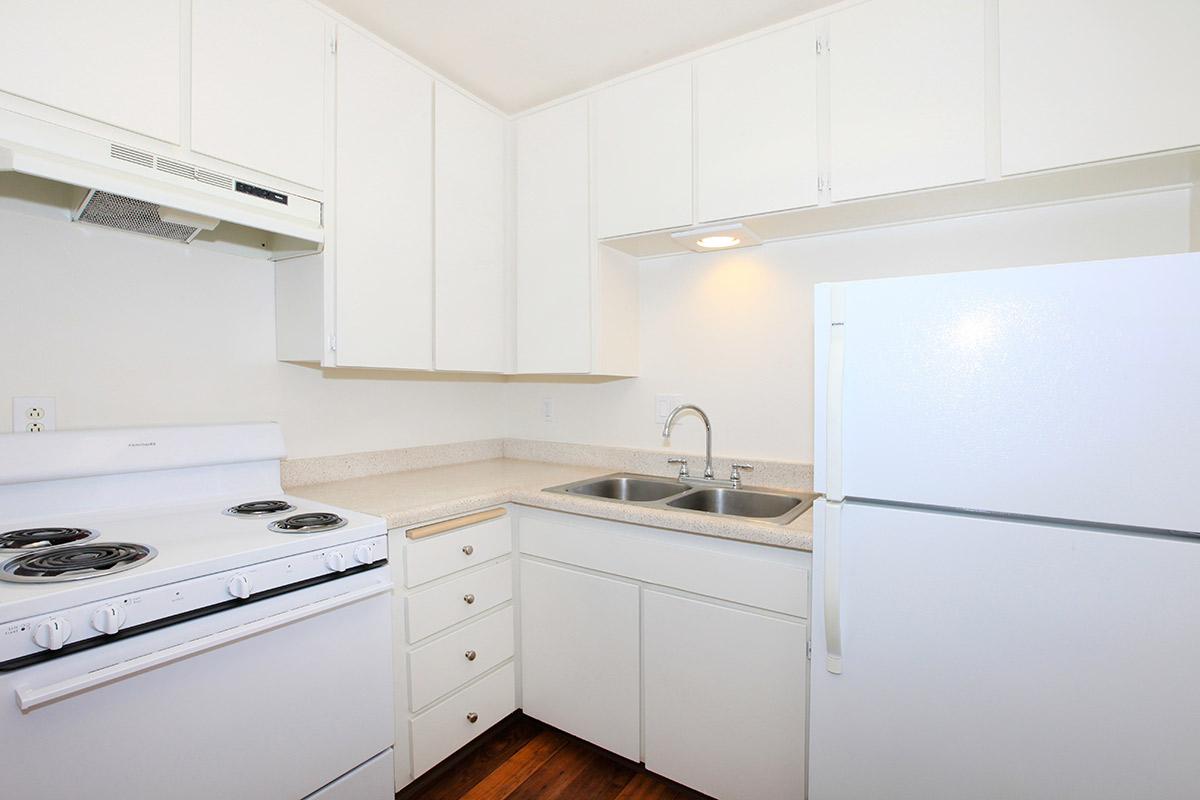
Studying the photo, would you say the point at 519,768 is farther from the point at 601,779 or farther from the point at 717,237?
the point at 717,237

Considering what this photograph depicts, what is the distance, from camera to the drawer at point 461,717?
5.78 ft

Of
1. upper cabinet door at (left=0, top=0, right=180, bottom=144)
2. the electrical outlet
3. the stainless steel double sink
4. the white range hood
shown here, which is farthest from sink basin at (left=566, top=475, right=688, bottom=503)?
upper cabinet door at (left=0, top=0, right=180, bottom=144)

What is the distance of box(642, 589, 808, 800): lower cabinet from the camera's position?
61.0 inches

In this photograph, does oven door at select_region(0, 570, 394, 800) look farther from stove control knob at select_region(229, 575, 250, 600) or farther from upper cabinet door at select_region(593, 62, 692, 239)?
upper cabinet door at select_region(593, 62, 692, 239)

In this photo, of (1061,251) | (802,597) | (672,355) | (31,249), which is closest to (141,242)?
(31,249)

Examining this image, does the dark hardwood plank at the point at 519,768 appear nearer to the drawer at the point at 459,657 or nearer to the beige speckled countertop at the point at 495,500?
the drawer at the point at 459,657

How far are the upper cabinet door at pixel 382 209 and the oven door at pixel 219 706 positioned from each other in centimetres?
81

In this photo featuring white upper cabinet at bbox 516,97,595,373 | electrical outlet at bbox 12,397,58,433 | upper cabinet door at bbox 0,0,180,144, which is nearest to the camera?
upper cabinet door at bbox 0,0,180,144

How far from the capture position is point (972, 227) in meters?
1.81

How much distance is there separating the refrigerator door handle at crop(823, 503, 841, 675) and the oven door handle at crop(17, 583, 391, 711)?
1.18 metres

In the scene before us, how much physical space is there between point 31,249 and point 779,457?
2370mm

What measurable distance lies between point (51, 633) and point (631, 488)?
178cm

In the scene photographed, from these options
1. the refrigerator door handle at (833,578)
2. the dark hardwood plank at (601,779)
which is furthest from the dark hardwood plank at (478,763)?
the refrigerator door handle at (833,578)

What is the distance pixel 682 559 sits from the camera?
172 centimetres
